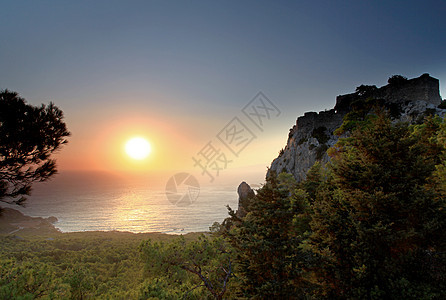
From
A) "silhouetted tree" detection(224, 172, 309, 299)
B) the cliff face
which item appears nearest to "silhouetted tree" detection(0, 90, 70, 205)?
"silhouetted tree" detection(224, 172, 309, 299)

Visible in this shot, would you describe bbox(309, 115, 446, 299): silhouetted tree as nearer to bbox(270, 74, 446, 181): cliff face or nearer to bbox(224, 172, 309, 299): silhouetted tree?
bbox(224, 172, 309, 299): silhouetted tree

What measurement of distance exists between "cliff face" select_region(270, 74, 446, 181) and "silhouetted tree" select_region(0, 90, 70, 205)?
2758 centimetres

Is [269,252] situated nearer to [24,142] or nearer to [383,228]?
[383,228]

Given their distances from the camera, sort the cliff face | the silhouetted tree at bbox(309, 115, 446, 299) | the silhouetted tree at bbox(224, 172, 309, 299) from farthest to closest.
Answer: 1. the cliff face
2. the silhouetted tree at bbox(309, 115, 446, 299)
3. the silhouetted tree at bbox(224, 172, 309, 299)

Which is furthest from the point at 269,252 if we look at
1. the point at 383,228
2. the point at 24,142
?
the point at 24,142

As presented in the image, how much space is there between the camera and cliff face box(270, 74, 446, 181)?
24547mm

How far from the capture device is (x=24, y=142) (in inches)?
301

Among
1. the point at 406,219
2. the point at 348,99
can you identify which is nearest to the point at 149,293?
the point at 406,219

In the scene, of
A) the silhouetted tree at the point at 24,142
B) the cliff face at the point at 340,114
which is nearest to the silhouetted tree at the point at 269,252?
the silhouetted tree at the point at 24,142

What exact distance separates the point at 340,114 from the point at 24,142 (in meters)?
39.7

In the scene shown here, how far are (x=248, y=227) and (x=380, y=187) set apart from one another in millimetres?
5643

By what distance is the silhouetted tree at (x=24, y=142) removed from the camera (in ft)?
23.9

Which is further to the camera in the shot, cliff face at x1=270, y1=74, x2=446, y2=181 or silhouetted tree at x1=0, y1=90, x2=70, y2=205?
cliff face at x1=270, y1=74, x2=446, y2=181

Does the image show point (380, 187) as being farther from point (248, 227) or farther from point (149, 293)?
point (149, 293)
